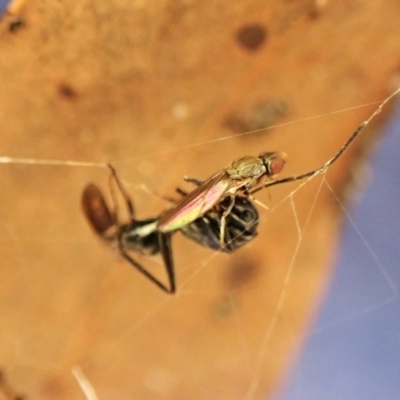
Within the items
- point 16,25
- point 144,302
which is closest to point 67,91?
point 16,25

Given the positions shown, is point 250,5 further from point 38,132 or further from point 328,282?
point 328,282

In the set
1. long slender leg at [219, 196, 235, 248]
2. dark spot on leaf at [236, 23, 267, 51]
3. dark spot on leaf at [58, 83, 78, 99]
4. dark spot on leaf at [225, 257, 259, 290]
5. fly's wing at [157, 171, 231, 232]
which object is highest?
dark spot on leaf at [58, 83, 78, 99]

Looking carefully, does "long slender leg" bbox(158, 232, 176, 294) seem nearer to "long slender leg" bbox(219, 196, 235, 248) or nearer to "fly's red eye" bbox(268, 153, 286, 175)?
"long slender leg" bbox(219, 196, 235, 248)

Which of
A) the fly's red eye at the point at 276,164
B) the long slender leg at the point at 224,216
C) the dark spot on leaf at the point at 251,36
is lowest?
the long slender leg at the point at 224,216

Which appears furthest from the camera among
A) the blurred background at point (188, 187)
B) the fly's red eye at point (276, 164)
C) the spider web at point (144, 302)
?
the spider web at point (144, 302)

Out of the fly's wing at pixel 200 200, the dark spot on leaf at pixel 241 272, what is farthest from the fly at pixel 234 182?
the dark spot on leaf at pixel 241 272

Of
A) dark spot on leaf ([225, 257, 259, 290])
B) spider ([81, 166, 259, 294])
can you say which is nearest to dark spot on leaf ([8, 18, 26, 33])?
spider ([81, 166, 259, 294])

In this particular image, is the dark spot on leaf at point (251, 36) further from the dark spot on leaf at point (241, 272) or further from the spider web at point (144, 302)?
the dark spot on leaf at point (241, 272)

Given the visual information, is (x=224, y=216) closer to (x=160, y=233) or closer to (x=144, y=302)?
(x=160, y=233)
